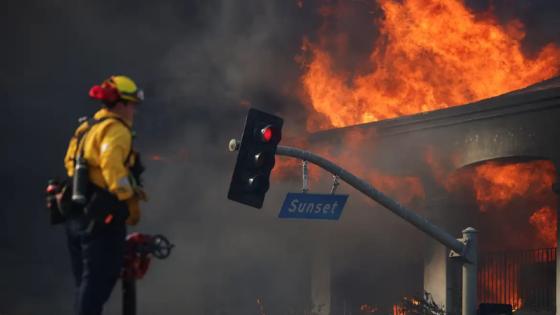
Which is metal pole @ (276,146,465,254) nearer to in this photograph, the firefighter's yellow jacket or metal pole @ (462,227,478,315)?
metal pole @ (462,227,478,315)

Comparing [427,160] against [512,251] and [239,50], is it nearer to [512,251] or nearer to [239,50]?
[512,251]

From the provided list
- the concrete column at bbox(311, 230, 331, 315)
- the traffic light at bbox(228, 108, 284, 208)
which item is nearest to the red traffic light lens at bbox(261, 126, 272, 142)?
the traffic light at bbox(228, 108, 284, 208)

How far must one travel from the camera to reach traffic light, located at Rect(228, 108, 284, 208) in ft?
38.9

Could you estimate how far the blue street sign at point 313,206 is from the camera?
13.3 m

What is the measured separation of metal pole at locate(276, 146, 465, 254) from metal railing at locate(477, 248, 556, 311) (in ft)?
22.1

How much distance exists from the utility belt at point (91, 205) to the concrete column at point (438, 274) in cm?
1618

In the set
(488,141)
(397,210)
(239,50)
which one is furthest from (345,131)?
(397,210)

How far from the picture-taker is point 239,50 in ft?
94.8

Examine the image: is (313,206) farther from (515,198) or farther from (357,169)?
(357,169)

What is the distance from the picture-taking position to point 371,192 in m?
13.6

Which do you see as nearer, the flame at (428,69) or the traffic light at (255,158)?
the traffic light at (255,158)

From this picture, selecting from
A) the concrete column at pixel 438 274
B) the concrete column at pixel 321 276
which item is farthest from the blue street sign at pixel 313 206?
the concrete column at pixel 321 276

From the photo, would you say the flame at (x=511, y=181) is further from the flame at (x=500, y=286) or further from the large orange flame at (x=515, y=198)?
the flame at (x=500, y=286)

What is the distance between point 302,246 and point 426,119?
5375 millimetres
